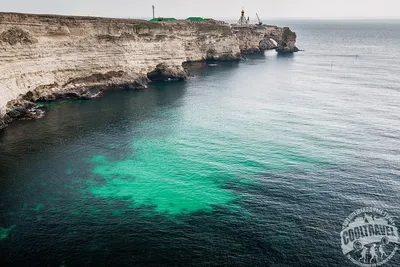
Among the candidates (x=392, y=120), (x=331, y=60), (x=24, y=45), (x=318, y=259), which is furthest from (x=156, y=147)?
(x=331, y=60)

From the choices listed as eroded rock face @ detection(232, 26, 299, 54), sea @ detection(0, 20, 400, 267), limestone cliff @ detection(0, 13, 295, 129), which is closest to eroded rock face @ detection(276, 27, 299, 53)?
eroded rock face @ detection(232, 26, 299, 54)

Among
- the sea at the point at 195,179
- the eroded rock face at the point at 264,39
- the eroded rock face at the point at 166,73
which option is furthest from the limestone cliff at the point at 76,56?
the eroded rock face at the point at 264,39

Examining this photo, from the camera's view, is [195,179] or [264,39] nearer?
[195,179]

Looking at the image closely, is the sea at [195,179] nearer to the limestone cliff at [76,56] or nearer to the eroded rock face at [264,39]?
the limestone cliff at [76,56]

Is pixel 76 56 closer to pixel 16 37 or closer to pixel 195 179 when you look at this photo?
pixel 16 37

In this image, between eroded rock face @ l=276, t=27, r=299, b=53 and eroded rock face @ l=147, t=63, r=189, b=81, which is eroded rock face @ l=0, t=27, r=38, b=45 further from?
eroded rock face @ l=276, t=27, r=299, b=53

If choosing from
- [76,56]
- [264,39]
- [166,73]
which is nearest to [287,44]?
[264,39]
